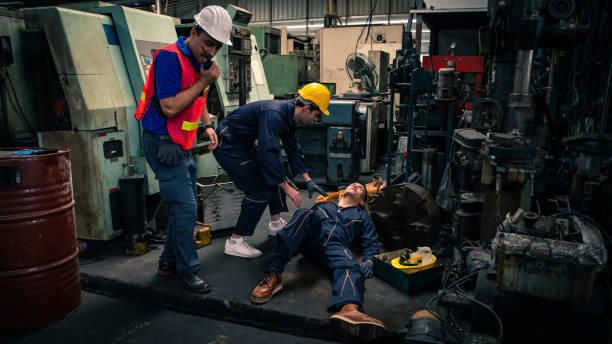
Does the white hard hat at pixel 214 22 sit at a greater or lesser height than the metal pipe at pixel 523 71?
greater

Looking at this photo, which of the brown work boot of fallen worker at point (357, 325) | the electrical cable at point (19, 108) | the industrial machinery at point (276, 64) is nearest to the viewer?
the brown work boot of fallen worker at point (357, 325)

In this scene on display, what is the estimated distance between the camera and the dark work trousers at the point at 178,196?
8.07ft

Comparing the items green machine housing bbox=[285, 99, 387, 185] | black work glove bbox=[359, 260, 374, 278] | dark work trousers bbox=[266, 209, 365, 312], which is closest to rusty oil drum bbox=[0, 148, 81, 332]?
dark work trousers bbox=[266, 209, 365, 312]

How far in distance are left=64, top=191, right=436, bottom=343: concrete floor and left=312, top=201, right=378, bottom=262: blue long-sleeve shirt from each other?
26 cm

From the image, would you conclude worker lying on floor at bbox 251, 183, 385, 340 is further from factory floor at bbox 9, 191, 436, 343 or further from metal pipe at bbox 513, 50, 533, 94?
metal pipe at bbox 513, 50, 533, 94

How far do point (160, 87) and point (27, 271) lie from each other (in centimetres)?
119

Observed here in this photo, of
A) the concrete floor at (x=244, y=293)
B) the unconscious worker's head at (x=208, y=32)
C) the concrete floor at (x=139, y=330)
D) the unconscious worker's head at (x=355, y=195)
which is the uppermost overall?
the unconscious worker's head at (x=208, y=32)

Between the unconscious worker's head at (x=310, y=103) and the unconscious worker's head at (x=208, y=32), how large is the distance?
28.0 inches

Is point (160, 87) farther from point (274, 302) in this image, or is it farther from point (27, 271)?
point (274, 302)

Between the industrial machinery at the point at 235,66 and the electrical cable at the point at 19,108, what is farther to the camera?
the industrial machinery at the point at 235,66

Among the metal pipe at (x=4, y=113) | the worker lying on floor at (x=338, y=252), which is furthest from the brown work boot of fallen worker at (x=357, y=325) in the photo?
the metal pipe at (x=4, y=113)

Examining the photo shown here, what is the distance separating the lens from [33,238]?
2178 millimetres

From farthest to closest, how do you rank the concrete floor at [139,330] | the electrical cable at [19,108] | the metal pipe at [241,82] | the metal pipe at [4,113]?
the metal pipe at [241,82]
the electrical cable at [19,108]
the metal pipe at [4,113]
the concrete floor at [139,330]

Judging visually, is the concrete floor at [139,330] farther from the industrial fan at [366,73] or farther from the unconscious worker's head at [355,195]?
the industrial fan at [366,73]
